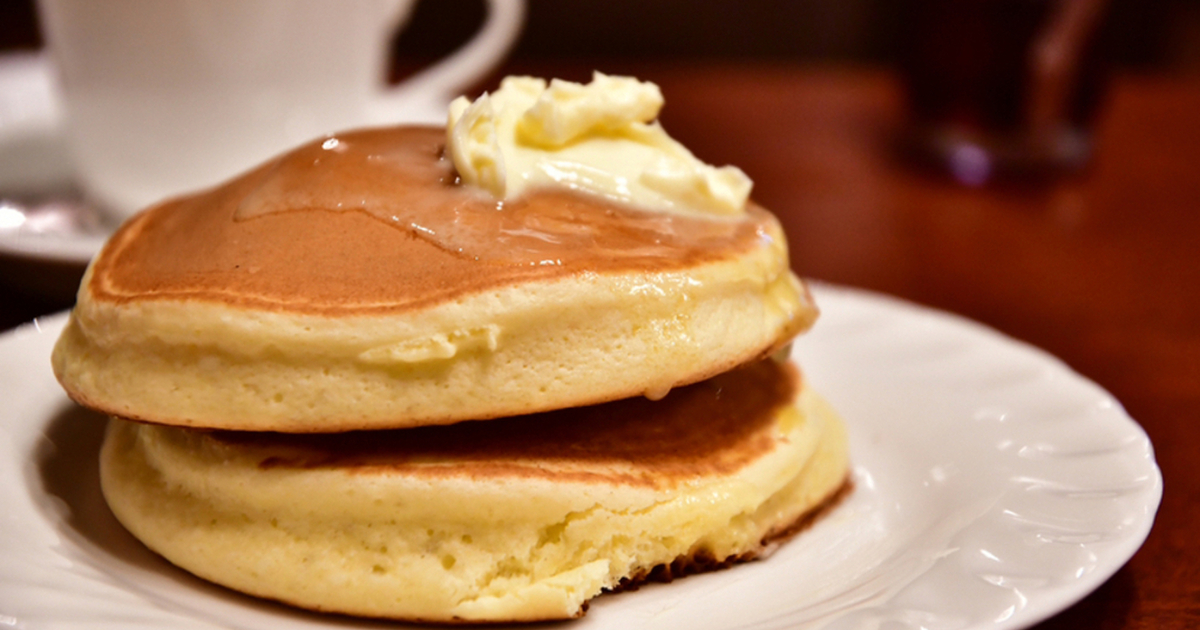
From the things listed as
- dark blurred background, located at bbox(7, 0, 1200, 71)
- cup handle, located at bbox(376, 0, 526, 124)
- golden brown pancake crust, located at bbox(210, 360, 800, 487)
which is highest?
golden brown pancake crust, located at bbox(210, 360, 800, 487)

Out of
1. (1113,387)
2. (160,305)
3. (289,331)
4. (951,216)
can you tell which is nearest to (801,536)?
(289,331)

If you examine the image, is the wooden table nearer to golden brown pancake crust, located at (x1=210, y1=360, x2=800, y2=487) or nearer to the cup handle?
golden brown pancake crust, located at (x1=210, y1=360, x2=800, y2=487)

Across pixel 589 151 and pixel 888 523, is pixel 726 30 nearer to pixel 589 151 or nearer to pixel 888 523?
pixel 589 151

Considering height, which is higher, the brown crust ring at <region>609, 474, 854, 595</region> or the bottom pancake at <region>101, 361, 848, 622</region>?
the bottom pancake at <region>101, 361, 848, 622</region>

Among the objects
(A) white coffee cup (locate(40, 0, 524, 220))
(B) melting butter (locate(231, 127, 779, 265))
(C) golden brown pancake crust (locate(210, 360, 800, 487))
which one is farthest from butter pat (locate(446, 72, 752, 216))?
(A) white coffee cup (locate(40, 0, 524, 220))

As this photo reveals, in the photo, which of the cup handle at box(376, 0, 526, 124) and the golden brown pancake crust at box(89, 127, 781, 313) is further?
the cup handle at box(376, 0, 526, 124)

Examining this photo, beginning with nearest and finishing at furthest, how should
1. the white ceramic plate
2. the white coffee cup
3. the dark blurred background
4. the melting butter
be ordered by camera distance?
the white ceramic plate → the melting butter → the white coffee cup → the dark blurred background

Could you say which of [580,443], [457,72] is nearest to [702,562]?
[580,443]
